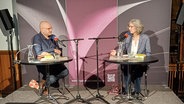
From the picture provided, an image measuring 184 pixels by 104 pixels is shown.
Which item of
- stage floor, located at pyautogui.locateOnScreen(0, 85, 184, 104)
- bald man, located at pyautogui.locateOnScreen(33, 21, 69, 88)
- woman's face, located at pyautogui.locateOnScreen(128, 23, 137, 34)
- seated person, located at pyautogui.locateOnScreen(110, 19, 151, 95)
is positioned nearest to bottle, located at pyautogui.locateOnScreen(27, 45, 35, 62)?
bald man, located at pyautogui.locateOnScreen(33, 21, 69, 88)

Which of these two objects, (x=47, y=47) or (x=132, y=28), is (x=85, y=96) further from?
(x=132, y=28)

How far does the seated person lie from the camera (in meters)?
3.30

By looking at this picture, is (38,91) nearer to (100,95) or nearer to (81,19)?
(100,95)

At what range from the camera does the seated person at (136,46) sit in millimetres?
3305

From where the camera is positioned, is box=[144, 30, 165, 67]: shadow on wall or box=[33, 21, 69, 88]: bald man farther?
box=[144, 30, 165, 67]: shadow on wall

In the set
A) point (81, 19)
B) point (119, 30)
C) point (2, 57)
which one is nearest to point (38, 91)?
point (2, 57)

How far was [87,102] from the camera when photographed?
3484 mm

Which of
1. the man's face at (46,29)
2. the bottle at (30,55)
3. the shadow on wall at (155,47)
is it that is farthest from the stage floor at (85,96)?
the man's face at (46,29)

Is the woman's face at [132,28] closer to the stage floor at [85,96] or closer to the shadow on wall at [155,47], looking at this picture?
the shadow on wall at [155,47]

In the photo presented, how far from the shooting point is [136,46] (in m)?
3.43

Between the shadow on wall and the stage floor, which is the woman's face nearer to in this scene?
the shadow on wall

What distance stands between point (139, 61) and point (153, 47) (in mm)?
1273

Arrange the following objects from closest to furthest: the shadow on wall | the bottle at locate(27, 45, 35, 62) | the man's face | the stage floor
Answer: the bottle at locate(27, 45, 35, 62) < the man's face < the stage floor < the shadow on wall

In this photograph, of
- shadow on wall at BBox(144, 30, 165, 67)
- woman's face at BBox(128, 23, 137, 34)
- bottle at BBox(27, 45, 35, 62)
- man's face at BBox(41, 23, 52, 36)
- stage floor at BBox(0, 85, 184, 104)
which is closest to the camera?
bottle at BBox(27, 45, 35, 62)
